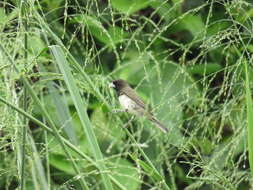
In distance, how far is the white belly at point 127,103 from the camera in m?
2.59

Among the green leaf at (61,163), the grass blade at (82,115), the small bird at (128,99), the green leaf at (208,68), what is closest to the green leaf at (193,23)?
the green leaf at (208,68)

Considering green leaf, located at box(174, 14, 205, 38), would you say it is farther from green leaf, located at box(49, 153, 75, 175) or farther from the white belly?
green leaf, located at box(49, 153, 75, 175)

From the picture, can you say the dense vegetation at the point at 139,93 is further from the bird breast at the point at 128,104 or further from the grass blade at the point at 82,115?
the grass blade at the point at 82,115

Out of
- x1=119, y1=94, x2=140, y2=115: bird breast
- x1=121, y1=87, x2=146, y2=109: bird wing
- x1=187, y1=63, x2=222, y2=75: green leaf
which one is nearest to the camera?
x1=119, y1=94, x2=140, y2=115: bird breast

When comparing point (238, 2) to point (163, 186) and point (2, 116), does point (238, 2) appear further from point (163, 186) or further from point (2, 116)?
point (2, 116)

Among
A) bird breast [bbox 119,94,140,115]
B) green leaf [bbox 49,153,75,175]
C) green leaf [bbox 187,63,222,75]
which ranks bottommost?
green leaf [bbox 49,153,75,175]

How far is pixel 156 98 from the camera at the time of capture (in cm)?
293

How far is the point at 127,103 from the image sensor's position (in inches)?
109

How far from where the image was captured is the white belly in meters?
2.59

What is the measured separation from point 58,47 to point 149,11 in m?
2.25

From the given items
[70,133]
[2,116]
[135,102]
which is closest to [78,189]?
[135,102]

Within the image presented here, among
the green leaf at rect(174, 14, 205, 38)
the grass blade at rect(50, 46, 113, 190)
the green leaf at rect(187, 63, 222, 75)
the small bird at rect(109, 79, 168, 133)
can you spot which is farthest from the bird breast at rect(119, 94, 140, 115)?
the grass blade at rect(50, 46, 113, 190)

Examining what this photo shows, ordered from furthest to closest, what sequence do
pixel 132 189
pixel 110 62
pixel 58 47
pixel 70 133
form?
pixel 110 62 → pixel 132 189 → pixel 70 133 → pixel 58 47

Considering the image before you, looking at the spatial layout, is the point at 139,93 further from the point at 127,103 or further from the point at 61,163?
the point at 61,163
